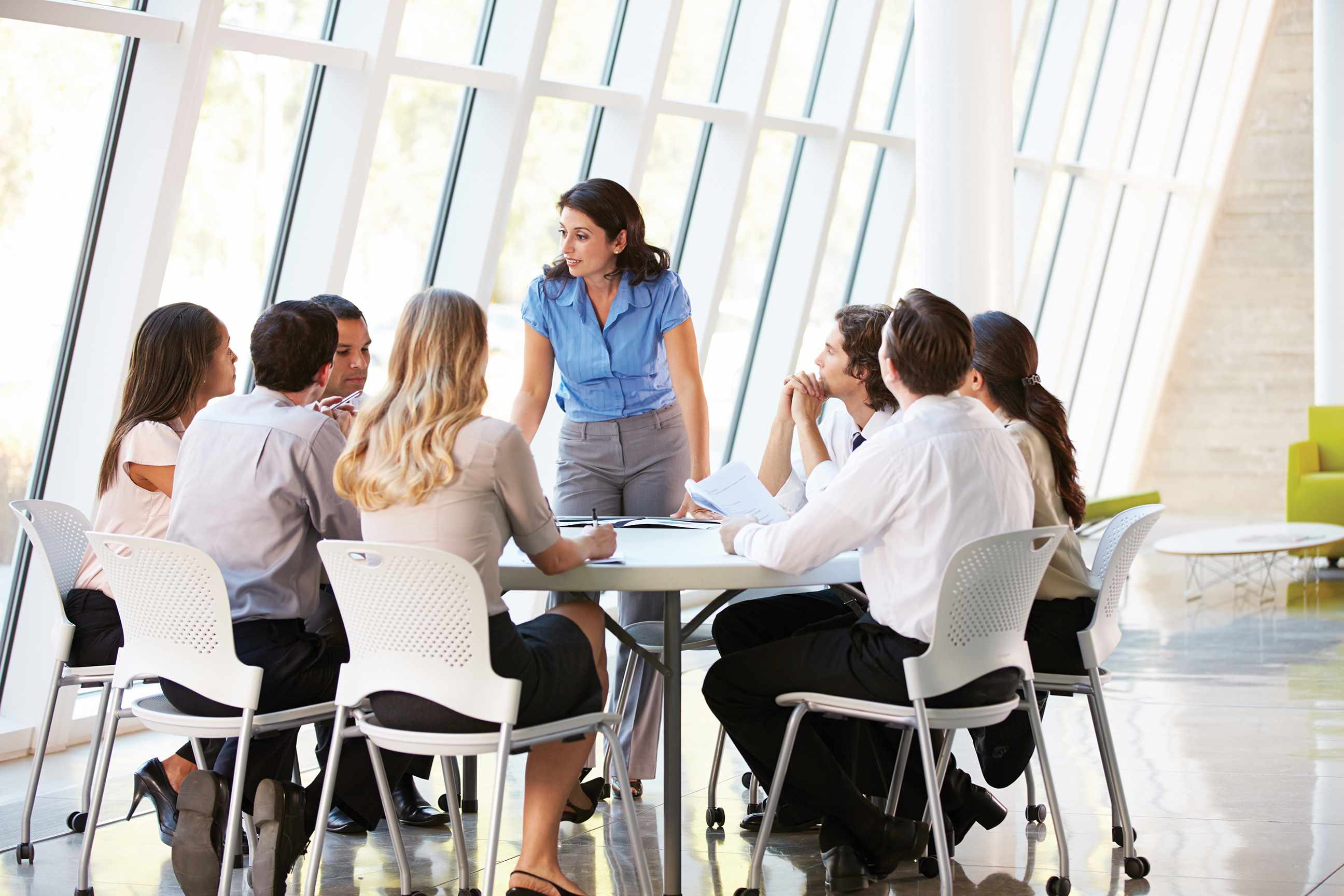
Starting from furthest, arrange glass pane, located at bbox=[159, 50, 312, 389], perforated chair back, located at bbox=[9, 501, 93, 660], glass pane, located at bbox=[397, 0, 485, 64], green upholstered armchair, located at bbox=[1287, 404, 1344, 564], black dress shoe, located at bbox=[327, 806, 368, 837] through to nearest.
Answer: green upholstered armchair, located at bbox=[1287, 404, 1344, 564]
glass pane, located at bbox=[397, 0, 485, 64]
glass pane, located at bbox=[159, 50, 312, 389]
black dress shoe, located at bbox=[327, 806, 368, 837]
perforated chair back, located at bbox=[9, 501, 93, 660]

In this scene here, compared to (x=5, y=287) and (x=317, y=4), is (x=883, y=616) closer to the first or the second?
(x=5, y=287)

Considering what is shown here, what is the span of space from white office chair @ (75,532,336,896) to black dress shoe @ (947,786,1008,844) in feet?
4.78

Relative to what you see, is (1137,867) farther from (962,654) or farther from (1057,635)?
(962,654)

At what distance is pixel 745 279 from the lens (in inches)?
337

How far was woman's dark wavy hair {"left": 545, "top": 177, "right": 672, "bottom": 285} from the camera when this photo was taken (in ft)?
12.5

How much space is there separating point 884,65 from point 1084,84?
10.8 ft

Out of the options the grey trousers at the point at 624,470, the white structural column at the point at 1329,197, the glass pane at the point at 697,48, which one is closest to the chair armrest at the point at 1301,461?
the white structural column at the point at 1329,197

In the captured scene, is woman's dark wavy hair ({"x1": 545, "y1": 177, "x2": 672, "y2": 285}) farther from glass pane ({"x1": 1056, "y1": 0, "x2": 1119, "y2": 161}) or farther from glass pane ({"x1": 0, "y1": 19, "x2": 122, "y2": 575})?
glass pane ({"x1": 1056, "y1": 0, "x2": 1119, "y2": 161})

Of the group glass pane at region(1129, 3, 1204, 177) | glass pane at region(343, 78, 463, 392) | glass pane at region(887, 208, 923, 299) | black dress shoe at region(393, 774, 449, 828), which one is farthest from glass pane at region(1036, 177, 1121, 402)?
black dress shoe at region(393, 774, 449, 828)

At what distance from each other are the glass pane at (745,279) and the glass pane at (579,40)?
1.59 m

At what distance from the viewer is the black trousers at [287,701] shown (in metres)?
2.94

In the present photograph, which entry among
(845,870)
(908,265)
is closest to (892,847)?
(845,870)

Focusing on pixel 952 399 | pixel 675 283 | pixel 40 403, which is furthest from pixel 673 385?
pixel 40 403

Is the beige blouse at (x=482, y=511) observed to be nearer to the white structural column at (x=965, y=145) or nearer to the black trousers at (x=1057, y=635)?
the black trousers at (x=1057, y=635)
